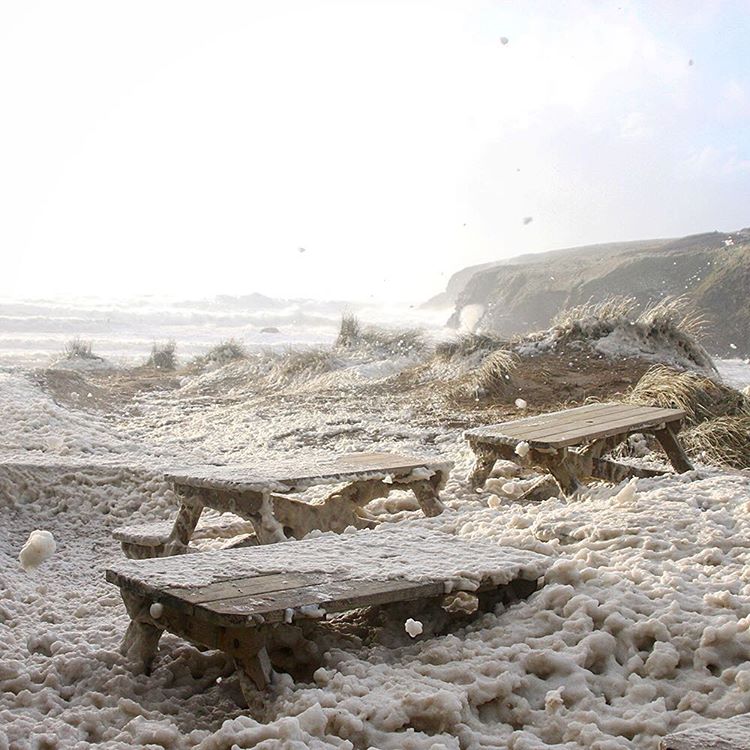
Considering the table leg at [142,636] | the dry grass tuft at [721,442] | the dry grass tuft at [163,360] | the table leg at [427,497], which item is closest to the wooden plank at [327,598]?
the table leg at [142,636]

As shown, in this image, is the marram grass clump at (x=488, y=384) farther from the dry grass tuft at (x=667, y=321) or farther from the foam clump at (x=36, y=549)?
the foam clump at (x=36, y=549)

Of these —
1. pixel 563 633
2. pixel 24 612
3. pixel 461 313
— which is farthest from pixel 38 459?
pixel 461 313

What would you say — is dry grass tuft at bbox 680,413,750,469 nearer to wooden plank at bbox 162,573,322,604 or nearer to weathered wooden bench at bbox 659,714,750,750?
wooden plank at bbox 162,573,322,604

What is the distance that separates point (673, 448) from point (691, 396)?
174 cm

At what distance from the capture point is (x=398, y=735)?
1894 millimetres

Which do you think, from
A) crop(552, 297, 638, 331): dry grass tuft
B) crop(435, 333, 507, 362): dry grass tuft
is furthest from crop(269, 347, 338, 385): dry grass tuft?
crop(552, 297, 638, 331): dry grass tuft

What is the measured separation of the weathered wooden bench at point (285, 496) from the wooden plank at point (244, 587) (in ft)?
2.86

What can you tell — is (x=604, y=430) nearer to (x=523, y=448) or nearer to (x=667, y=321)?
(x=523, y=448)

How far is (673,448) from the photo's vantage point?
4.62 meters

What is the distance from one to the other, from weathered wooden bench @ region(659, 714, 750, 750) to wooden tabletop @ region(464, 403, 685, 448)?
2189 millimetres

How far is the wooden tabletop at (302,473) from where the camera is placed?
3.32 m

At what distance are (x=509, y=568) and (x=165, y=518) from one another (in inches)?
89.9

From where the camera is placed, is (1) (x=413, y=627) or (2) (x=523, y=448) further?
(2) (x=523, y=448)

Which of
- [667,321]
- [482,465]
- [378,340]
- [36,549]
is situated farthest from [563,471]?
[378,340]
